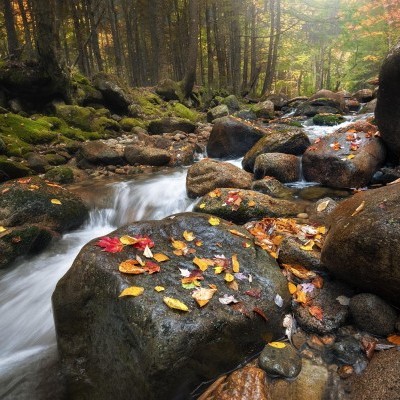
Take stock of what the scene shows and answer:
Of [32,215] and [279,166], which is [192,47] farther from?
[32,215]

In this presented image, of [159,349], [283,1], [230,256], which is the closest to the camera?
[159,349]

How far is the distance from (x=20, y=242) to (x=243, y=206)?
3613 millimetres

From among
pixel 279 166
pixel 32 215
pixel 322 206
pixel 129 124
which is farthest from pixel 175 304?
pixel 129 124

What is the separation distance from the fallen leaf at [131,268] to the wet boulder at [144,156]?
6.74 meters

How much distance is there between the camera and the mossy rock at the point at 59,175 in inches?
322

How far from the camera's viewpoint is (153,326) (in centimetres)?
271

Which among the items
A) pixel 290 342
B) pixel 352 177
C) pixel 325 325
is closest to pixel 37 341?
pixel 290 342

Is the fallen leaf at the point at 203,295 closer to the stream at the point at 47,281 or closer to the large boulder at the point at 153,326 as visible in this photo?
the large boulder at the point at 153,326

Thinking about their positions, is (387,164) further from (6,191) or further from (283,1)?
(283,1)

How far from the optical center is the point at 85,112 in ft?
40.1

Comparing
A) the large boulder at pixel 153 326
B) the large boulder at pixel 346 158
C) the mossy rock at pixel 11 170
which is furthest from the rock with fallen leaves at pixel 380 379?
the mossy rock at pixel 11 170

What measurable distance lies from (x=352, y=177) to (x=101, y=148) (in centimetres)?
666

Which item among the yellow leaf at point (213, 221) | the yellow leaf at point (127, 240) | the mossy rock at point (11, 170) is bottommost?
the yellow leaf at point (213, 221)

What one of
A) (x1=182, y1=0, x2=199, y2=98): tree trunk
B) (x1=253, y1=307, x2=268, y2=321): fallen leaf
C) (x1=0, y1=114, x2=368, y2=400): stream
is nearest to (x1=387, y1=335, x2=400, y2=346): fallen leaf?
(x1=253, y1=307, x2=268, y2=321): fallen leaf
